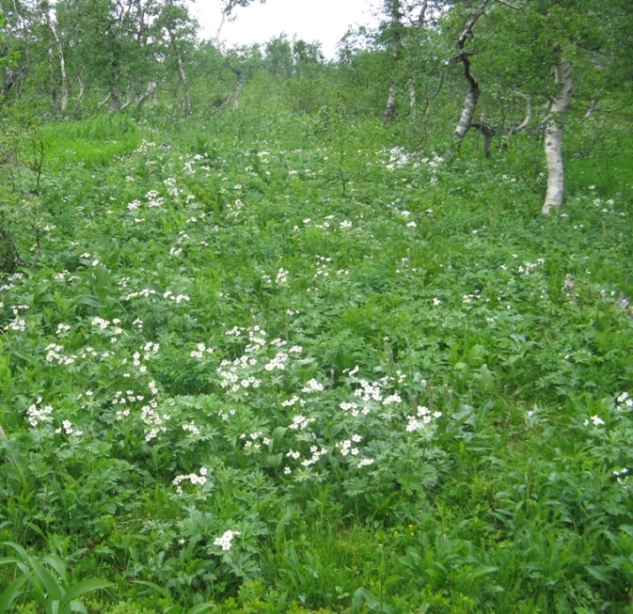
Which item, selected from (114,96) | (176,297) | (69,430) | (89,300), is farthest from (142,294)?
(114,96)

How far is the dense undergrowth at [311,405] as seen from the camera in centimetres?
334

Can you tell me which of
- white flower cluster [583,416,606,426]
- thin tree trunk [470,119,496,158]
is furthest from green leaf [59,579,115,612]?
thin tree trunk [470,119,496,158]

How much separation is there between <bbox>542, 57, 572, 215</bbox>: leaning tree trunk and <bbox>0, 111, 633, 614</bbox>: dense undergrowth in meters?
0.30

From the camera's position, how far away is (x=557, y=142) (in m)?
9.59

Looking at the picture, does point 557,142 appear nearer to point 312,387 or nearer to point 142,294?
point 142,294

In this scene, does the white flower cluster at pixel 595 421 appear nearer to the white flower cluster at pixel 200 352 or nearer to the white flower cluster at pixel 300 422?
the white flower cluster at pixel 300 422

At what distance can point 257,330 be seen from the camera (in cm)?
572

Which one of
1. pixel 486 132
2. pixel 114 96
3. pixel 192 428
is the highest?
pixel 114 96

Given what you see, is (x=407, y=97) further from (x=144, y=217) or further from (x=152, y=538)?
(x=152, y=538)

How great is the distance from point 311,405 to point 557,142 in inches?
280

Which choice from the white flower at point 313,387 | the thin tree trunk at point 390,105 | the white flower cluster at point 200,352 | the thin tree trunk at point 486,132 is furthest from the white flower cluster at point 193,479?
the thin tree trunk at point 390,105

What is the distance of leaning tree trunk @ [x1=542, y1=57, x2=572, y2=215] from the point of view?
9.56m

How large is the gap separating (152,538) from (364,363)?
2.41m

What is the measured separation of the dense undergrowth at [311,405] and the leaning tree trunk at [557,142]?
0.30m
